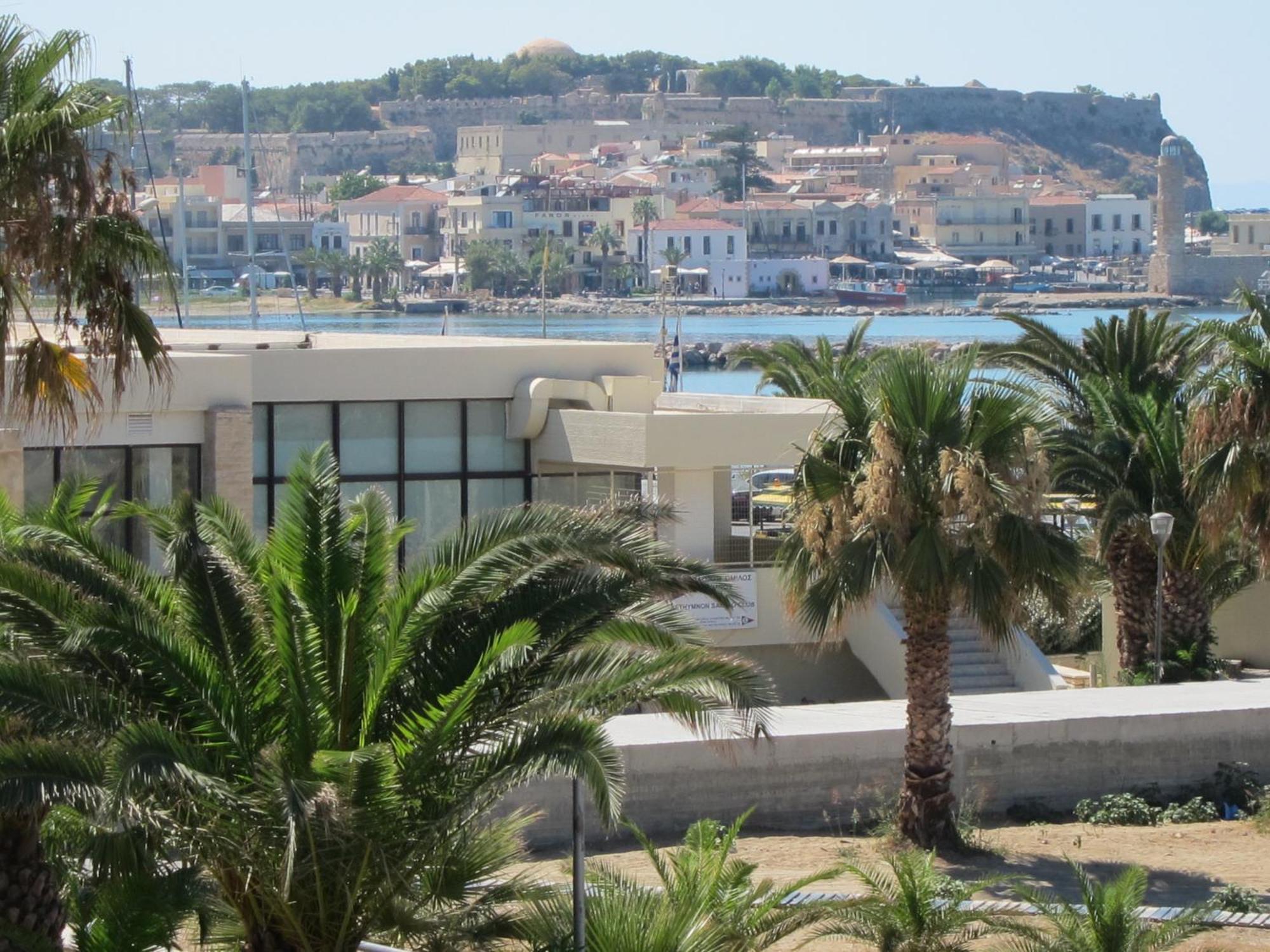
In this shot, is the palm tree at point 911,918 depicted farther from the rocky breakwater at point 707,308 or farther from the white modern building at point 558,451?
the rocky breakwater at point 707,308

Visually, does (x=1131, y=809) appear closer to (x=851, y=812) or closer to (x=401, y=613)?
(x=851, y=812)

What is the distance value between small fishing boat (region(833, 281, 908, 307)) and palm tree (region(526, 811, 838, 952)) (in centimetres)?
17781

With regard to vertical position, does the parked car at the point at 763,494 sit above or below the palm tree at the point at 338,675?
below

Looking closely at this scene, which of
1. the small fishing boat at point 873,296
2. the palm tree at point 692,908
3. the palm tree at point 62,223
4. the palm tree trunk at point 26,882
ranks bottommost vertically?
the small fishing boat at point 873,296

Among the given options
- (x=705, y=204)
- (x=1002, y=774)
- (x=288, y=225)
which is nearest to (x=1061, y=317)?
(x=705, y=204)

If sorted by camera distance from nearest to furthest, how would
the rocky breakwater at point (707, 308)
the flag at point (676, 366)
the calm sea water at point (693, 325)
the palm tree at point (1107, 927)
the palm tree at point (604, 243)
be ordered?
the palm tree at point (1107, 927)
the flag at point (676, 366)
the calm sea water at point (693, 325)
the rocky breakwater at point (707, 308)
the palm tree at point (604, 243)

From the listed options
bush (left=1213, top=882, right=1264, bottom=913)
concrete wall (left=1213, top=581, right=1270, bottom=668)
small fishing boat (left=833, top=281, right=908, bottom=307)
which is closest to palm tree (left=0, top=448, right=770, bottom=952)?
bush (left=1213, top=882, right=1264, bottom=913)

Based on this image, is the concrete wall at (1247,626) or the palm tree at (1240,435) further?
the concrete wall at (1247,626)

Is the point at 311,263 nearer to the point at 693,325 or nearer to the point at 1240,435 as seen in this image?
the point at 693,325

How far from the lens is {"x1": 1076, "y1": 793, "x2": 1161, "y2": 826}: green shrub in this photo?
16.9 m

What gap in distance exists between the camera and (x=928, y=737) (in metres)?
15.5

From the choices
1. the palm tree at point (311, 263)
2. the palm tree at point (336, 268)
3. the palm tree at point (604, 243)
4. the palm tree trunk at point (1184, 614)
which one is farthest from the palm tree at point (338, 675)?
the palm tree at point (604, 243)

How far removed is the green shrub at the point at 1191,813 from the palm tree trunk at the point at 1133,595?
13.7 feet

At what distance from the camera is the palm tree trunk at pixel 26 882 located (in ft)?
31.8
